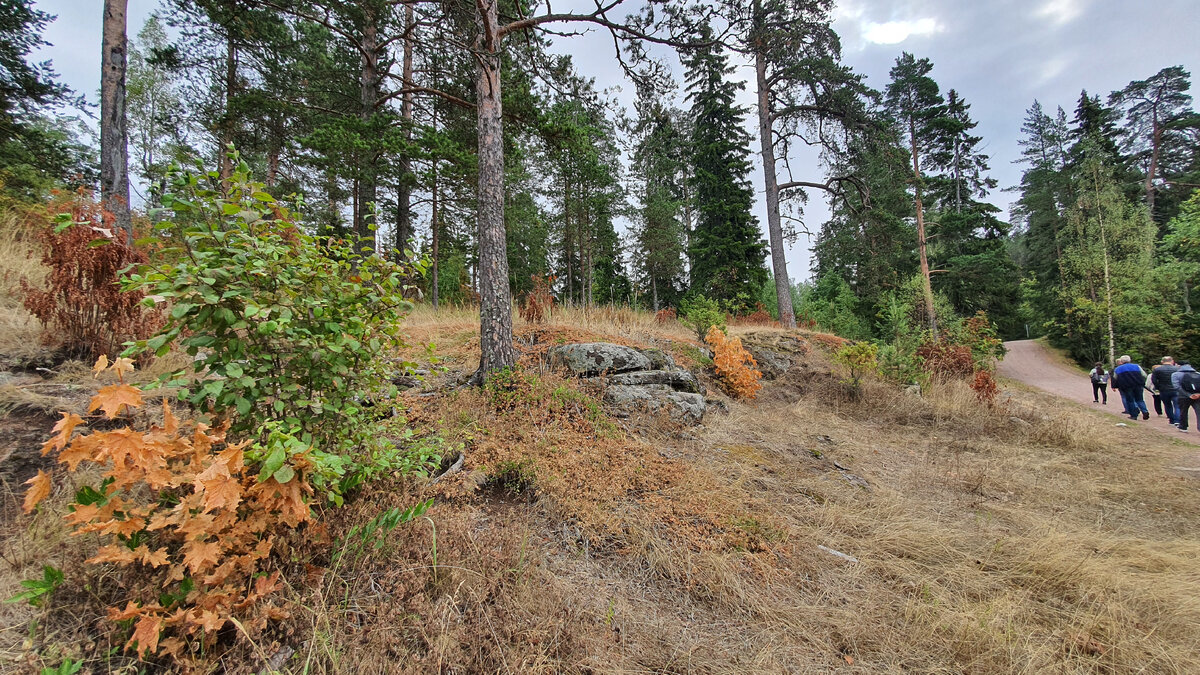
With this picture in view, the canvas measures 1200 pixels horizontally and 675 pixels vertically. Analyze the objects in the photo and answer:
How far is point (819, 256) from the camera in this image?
27.5 metres

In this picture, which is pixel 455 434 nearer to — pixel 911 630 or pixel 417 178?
pixel 911 630

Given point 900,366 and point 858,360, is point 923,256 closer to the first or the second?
point 900,366

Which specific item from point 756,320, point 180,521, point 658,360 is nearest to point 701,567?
point 180,521

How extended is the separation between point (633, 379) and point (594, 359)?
0.60m

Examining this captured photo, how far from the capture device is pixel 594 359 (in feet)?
17.7

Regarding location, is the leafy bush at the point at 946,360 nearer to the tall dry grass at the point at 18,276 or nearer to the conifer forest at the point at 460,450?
the conifer forest at the point at 460,450

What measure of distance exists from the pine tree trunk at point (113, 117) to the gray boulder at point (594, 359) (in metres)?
5.27

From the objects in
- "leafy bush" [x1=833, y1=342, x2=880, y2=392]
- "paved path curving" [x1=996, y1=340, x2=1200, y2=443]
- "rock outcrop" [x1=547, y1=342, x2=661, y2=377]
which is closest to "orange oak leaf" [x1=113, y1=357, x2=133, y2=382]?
"rock outcrop" [x1=547, y1=342, x2=661, y2=377]

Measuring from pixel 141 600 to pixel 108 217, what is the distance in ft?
13.5

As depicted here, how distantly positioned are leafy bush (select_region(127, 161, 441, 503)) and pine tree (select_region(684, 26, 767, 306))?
56.0 ft

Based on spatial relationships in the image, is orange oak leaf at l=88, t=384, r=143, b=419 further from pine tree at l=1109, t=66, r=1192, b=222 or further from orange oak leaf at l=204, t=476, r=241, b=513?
pine tree at l=1109, t=66, r=1192, b=222

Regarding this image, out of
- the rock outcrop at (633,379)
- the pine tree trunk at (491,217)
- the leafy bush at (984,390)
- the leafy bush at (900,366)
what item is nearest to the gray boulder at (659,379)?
the rock outcrop at (633,379)

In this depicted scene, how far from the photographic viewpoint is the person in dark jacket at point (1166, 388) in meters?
7.73

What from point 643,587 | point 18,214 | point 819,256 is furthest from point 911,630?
point 819,256
